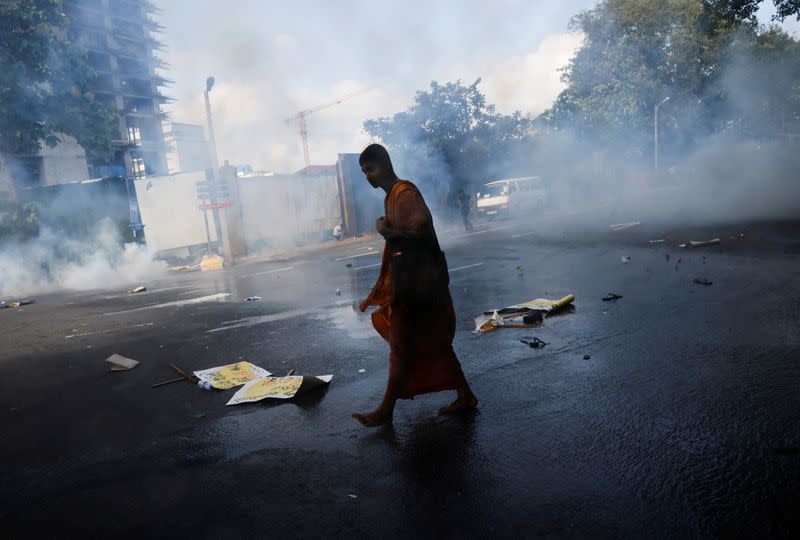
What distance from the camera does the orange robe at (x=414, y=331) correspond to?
3484 mm

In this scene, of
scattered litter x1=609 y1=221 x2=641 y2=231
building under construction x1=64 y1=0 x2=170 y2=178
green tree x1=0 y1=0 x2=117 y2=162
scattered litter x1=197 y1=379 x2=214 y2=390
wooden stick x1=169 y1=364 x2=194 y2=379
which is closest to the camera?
scattered litter x1=197 y1=379 x2=214 y2=390

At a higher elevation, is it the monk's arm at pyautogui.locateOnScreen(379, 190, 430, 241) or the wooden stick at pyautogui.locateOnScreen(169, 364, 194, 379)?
the monk's arm at pyautogui.locateOnScreen(379, 190, 430, 241)

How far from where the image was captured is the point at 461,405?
12.2 feet

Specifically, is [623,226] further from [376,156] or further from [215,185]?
[376,156]

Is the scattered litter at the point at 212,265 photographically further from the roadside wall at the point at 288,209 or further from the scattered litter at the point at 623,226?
the scattered litter at the point at 623,226

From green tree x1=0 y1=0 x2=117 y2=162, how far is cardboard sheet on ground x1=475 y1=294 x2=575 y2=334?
14.7 m

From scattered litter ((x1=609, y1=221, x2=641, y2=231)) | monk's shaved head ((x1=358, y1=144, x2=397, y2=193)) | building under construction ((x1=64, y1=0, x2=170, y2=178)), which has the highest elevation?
building under construction ((x1=64, y1=0, x2=170, y2=178))

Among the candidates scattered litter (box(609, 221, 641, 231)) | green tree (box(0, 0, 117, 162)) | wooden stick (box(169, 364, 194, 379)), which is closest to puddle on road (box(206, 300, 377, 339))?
wooden stick (box(169, 364, 194, 379))

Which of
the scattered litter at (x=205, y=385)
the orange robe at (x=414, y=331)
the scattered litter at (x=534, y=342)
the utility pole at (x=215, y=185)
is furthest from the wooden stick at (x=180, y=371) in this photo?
the utility pole at (x=215, y=185)

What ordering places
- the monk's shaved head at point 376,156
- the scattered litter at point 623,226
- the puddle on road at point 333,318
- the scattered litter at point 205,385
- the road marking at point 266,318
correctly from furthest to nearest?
the scattered litter at point 623,226 < the road marking at point 266,318 < the puddle on road at point 333,318 < the scattered litter at point 205,385 < the monk's shaved head at point 376,156

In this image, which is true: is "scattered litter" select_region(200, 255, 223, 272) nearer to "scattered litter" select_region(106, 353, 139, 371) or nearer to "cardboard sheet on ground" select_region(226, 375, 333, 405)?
"scattered litter" select_region(106, 353, 139, 371)

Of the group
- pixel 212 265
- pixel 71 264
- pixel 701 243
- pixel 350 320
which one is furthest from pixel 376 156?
pixel 71 264

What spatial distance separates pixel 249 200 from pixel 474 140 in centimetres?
1188

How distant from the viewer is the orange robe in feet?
11.4
